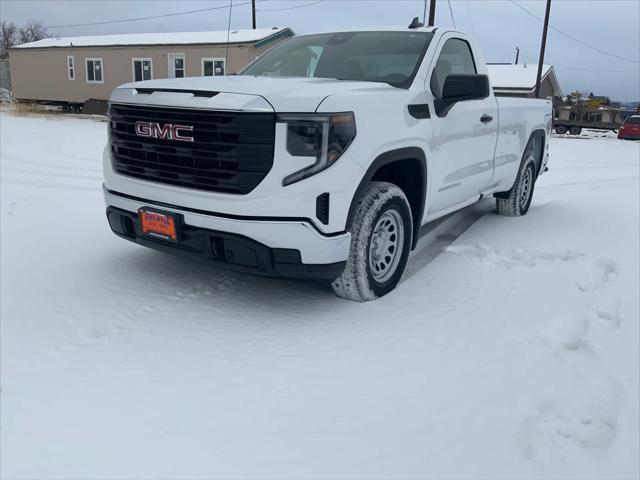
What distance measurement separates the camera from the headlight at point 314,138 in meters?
3.26

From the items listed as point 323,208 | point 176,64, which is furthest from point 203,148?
point 176,64

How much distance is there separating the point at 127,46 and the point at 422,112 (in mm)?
26738

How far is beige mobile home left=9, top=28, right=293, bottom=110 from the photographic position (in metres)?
25.6

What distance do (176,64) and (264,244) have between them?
2574 cm

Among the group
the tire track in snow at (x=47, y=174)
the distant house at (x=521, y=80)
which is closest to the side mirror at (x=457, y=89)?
the tire track in snow at (x=47, y=174)

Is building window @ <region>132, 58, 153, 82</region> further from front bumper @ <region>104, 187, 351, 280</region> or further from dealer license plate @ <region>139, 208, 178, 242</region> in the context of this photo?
front bumper @ <region>104, 187, 351, 280</region>

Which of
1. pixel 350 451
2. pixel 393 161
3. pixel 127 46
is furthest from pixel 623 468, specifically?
pixel 127 46

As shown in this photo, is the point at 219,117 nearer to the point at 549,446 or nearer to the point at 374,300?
the point at 374,300

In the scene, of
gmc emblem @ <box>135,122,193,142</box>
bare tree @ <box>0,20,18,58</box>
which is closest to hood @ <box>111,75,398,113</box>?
gmc emblem @ <box>135,122,193,142</box>

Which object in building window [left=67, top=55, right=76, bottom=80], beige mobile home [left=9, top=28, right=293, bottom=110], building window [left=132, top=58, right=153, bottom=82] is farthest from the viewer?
building window [left=67, top=55, right=76, bottom=80]

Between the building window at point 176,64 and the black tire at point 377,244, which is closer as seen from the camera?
the black tire at point 377,244

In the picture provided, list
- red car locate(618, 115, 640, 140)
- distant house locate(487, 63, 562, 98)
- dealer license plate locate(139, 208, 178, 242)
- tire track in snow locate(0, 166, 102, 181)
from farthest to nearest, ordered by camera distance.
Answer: distant house locate(487, 63, 562, 98), red car locate(618, 115, 640, 140), tire track in snow locate(0, 166, 102, 181), dealer license plate locate(139, 208, 178, 242)

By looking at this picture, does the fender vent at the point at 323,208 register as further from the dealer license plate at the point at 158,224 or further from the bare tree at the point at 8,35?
the bare tree at the point at 8,35

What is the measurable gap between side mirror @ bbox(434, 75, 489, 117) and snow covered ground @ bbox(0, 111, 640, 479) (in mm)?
1311
